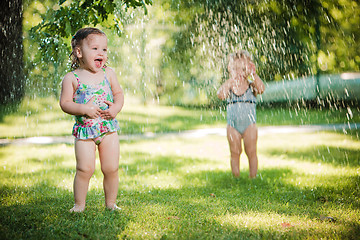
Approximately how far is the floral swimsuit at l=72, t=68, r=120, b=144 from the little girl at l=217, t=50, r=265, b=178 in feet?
6.08

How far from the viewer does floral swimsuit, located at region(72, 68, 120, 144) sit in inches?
123

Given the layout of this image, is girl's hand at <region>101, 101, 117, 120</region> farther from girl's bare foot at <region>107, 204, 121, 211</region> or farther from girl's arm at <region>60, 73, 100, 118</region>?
girl's bare foot at <region>107, 204, 121, 211</region>

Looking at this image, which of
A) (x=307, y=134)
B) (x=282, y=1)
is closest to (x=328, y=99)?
(x=282, y=1)

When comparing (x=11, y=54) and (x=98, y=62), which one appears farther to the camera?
(x=11, y=54)

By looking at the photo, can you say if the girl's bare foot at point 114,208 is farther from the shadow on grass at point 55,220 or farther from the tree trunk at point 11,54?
the tree trunk at point 11,54

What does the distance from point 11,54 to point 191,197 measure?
48.1ft

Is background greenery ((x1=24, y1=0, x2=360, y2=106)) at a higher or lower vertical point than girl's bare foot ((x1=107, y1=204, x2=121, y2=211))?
higher

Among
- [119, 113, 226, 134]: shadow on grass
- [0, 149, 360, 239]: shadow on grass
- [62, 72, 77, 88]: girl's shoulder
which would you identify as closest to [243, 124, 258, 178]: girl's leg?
[0, 149, 360, 239]: shadow on grass

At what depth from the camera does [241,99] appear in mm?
4574

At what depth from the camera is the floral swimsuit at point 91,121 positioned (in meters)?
3.12

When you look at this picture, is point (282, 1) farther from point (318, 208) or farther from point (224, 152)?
point (318, 208)

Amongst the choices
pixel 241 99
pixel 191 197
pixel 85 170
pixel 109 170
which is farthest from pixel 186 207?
pixel 241 99

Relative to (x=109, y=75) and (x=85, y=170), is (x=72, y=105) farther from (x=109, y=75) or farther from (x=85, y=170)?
(x=85, y=170)

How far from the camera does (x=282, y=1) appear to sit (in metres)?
13.8
